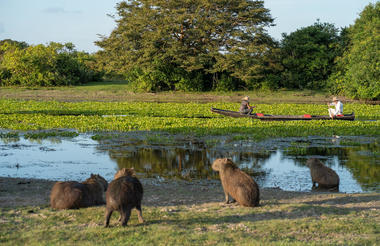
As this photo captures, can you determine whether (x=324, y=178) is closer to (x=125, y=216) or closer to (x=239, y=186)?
(x=239, y=186)

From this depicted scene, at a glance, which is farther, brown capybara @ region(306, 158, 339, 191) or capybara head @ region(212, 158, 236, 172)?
brown capybara @ region(306, 158, 339, 191)

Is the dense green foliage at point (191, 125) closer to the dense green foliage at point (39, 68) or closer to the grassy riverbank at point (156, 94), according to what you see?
the grassy riverbank at point (156, 94)

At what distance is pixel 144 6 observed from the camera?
43.1 meters

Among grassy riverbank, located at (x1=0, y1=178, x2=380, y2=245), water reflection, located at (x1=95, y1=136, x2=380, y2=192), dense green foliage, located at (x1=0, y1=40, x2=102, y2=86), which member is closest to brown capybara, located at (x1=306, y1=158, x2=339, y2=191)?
water reflection, located at (x1=95, y1=136, x2=380, y2=192)

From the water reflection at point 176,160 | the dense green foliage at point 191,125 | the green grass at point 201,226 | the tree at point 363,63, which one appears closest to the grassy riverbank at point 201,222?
the green grass at point 201,226

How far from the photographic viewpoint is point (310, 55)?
4556 cm

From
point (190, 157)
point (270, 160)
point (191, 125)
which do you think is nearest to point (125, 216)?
point (190, 157)

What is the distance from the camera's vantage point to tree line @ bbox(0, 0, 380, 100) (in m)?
40.5

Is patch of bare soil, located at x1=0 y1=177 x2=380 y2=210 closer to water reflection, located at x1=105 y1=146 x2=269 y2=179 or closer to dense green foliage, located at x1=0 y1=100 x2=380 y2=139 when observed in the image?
water reflection, located at x1=105 y1=146 x2=269 y2=179

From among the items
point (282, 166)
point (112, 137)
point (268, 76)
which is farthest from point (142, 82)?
point (282, 166)

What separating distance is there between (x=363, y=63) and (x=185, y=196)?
3325 centimetres

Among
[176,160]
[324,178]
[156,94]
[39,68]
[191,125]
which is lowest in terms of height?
[176,160]

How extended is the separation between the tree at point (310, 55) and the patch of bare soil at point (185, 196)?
1459 inches

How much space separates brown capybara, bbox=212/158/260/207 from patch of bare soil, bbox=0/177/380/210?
407 millimetres
